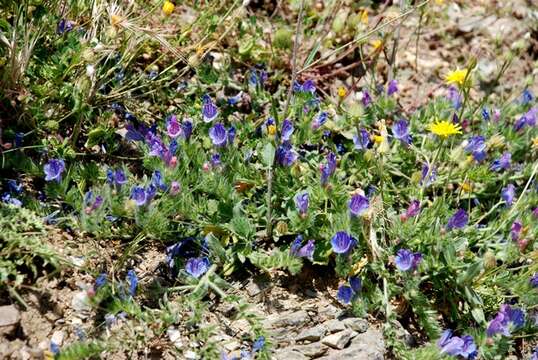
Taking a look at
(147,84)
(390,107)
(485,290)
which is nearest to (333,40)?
(390,107)

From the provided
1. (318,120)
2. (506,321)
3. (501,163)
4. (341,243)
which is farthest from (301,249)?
(501,163)

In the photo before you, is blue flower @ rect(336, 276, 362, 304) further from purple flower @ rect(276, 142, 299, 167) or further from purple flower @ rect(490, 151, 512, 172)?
purple flower @ rect(490, 151, 512, 172)

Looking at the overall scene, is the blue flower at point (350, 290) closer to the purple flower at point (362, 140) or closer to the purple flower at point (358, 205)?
the purple flower at point (358, 205)

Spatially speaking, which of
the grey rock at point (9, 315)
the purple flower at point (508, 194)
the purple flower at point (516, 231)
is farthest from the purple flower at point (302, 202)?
the grey rock at point (9, 315)

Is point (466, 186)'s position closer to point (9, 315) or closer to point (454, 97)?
point (454, 97)

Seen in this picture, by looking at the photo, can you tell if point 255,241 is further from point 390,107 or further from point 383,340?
point 390,107

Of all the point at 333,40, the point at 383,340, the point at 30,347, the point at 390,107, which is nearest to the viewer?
the point at 30,347
